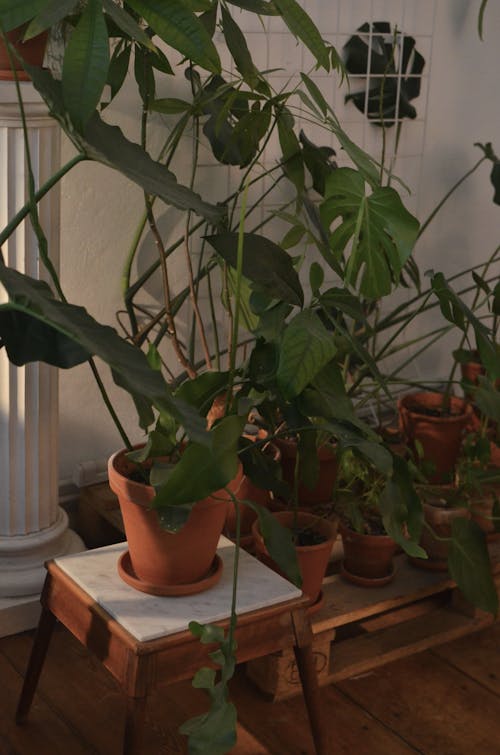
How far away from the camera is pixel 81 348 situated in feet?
4.53

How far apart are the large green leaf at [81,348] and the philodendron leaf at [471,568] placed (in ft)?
2.86

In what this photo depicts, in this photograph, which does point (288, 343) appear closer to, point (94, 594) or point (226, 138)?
point (94, 594)

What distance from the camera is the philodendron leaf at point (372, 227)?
5.29 ft

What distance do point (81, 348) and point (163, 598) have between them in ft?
1.80

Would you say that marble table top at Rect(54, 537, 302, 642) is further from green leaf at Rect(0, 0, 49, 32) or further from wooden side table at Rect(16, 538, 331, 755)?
green leaf at Rect(0, 0, 49, 32)

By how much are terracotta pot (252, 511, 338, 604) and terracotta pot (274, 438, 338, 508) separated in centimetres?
21

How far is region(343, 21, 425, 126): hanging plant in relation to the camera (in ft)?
8.95

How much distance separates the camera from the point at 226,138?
210cm

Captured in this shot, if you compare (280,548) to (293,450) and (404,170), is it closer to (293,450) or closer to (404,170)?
(293,450)

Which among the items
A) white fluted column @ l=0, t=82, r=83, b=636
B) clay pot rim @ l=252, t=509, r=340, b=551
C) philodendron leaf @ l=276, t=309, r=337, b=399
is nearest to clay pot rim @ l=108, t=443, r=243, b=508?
philodendron leaf @ l=276, t=309, r=337, b=399

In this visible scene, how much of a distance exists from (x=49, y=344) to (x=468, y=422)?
148cm

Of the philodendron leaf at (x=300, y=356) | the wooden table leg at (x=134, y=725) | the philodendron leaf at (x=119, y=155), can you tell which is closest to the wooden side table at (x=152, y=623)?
the wooden table leg at (x=134, y=725)

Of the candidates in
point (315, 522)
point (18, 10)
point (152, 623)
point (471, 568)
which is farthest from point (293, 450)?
point (18, 10)

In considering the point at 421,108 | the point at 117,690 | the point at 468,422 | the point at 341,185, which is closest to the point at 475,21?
the point at 421,108
